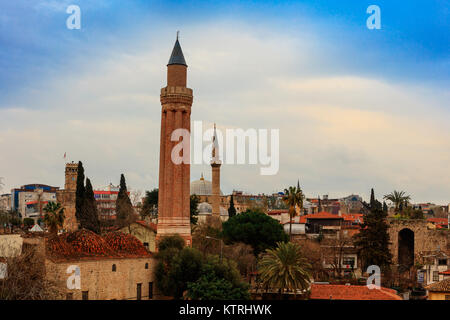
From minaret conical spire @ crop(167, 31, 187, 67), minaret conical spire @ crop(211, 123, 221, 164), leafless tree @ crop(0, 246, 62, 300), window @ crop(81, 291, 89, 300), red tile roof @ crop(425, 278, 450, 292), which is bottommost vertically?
window @ crop(81, 291, 89, 300)

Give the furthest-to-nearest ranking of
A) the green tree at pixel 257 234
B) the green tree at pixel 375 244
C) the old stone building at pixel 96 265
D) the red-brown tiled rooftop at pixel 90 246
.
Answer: the green tree at pixel 257 234 → the green tree at pixel 375 244 → the red-brown tiled rooftop at pixel 90 246 → the old stone building at pixel 96 265

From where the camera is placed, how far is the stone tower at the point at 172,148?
1827 inches

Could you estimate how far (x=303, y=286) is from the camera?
39.2 m

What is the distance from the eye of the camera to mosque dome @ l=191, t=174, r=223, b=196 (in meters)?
121

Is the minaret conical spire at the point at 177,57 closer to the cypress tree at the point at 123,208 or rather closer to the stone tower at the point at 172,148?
the stone tower at the point at 172,148

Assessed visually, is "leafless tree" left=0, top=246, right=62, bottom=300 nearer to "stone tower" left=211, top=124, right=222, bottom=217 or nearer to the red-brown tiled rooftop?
the red-brown tiled rooftop

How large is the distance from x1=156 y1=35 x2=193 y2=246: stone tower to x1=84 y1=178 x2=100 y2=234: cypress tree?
16.5 m

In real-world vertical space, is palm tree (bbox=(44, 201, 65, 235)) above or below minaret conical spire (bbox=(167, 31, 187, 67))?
below

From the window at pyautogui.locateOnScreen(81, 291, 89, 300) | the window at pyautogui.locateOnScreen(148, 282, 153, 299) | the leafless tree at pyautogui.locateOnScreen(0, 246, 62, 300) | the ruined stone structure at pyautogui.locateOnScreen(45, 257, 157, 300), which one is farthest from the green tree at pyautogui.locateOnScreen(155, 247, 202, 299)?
the leafless tree at pyautogui.locateOnScreen(0, 246, 62, 300)

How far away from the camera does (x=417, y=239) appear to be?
62.0 metres

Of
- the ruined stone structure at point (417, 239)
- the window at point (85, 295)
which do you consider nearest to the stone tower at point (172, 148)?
the window at point (85, 295)

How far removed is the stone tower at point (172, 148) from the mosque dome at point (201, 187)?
73.2 metres

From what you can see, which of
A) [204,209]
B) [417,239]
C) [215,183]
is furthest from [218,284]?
[204,209]
